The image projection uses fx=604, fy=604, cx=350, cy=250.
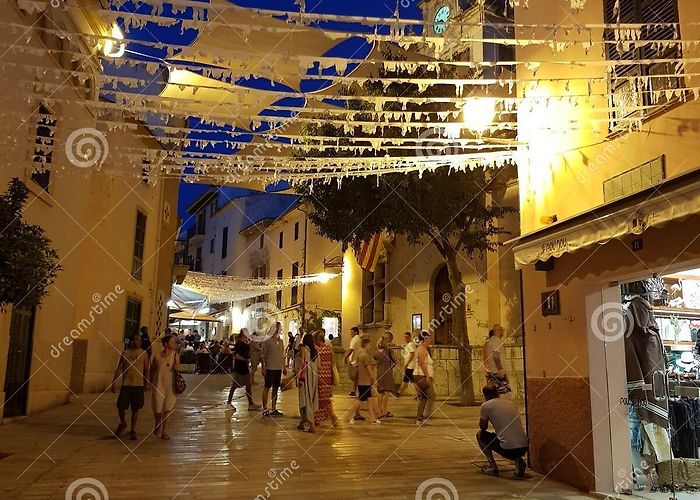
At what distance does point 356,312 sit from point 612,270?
1908 cm

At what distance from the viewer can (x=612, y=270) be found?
257 inches

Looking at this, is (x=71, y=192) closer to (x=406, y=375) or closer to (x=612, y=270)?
(x=406, y=375)

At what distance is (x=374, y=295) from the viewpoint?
24.1 metres

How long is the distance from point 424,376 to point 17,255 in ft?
24.5

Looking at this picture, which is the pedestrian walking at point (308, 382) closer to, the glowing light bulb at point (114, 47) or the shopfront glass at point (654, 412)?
the shopfront glass at point (654, 412)

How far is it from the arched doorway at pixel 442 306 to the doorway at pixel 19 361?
11.7 m

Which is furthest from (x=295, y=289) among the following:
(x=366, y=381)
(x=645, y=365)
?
(x=645, y=365)

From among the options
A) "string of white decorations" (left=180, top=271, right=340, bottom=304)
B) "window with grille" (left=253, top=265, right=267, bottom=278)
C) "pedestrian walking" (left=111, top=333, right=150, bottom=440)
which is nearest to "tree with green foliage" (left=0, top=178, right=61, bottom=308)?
"pedestrian walking" (left=111, top=333, right=150, bottom=440)

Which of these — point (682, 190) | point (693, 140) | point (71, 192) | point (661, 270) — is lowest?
point (661, 270)

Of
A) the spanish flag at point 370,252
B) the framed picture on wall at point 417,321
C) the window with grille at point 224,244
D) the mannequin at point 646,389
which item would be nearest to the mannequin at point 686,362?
the mannequin at point 646,389

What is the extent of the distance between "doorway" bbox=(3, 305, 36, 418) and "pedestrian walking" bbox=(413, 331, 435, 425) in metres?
7.17

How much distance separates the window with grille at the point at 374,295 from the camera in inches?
936

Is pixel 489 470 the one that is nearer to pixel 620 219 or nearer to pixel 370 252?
pixel 620 219

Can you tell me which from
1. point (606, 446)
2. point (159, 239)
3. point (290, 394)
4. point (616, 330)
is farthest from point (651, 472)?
point (159, 239)
